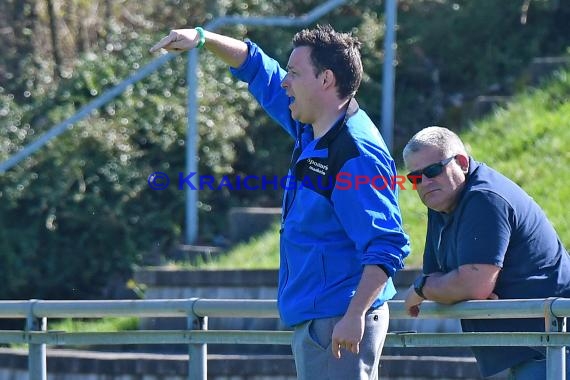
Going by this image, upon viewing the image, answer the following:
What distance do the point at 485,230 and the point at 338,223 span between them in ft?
1.63

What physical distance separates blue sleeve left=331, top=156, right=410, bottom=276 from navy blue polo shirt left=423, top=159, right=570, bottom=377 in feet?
1.01

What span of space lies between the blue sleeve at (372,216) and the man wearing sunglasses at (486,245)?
0.97ft

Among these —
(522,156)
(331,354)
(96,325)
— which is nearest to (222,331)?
(331,354)

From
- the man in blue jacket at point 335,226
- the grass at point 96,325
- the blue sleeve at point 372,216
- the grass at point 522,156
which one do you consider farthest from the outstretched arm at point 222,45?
the grass at point 96,325

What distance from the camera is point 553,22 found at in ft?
33.2

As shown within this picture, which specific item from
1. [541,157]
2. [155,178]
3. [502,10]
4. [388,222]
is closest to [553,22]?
[502,10]

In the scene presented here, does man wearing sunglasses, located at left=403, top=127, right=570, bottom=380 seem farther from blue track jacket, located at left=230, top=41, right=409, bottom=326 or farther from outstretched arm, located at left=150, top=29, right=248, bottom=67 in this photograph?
outstretched arm, located at left=150, top=29, right=248, bottom=67

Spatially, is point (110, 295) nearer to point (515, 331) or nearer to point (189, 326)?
point (189, 326)

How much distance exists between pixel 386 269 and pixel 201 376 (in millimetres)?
1120

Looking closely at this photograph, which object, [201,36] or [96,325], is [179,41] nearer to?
[201,36]

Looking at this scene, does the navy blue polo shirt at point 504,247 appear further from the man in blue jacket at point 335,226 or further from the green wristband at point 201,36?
the green wristband at point 201,36

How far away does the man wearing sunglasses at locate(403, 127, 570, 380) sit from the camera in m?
4.13

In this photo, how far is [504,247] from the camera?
412 cm

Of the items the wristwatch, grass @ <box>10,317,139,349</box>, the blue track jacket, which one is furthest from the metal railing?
grass @ <box>10,317,139,349</box>
